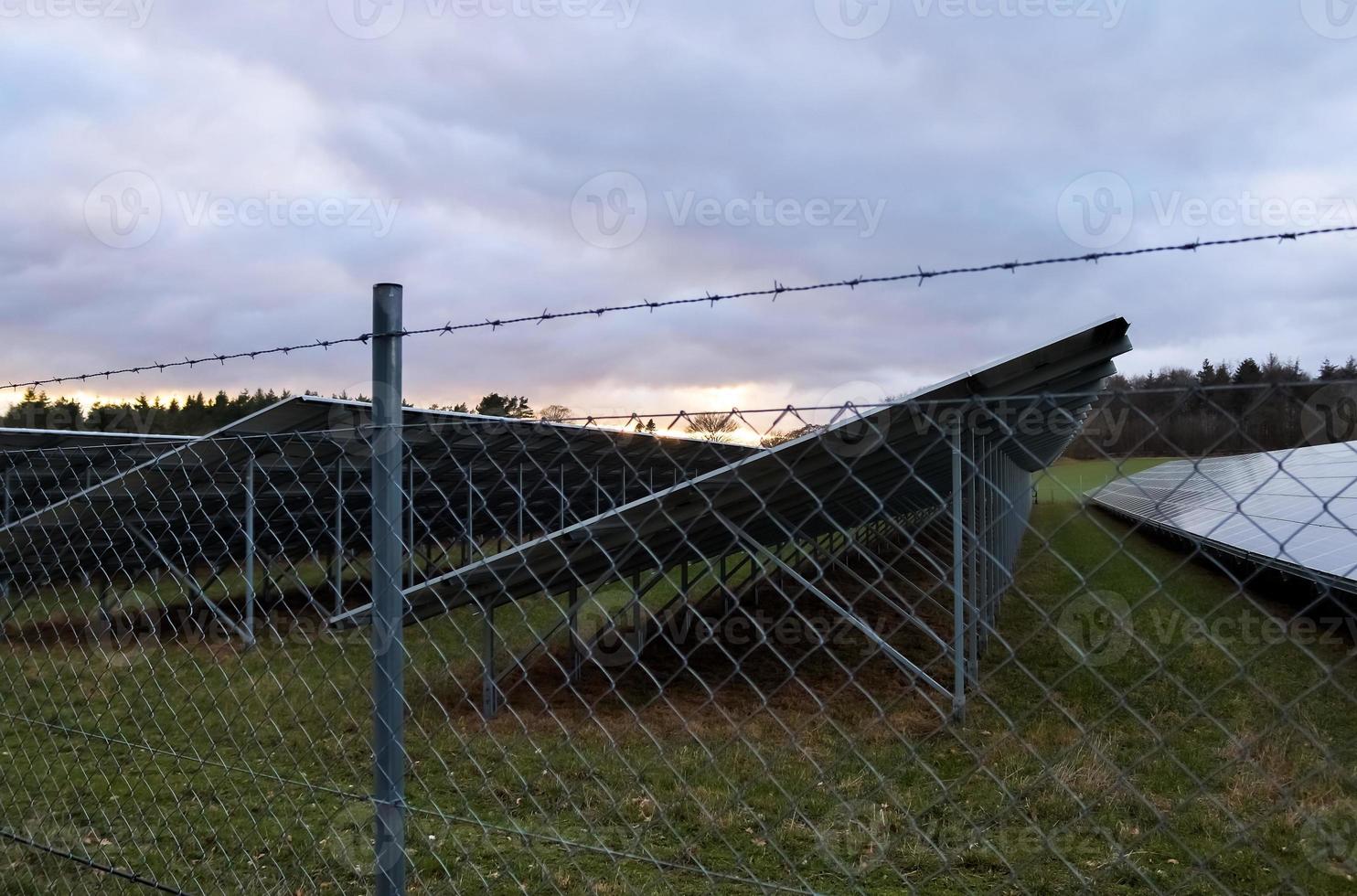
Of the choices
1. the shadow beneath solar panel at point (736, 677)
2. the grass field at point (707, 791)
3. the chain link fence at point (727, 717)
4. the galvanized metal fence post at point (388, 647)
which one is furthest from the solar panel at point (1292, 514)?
the galvanized metal fence post at point (388, 647)

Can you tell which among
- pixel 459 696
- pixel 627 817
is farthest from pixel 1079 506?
pixel 459 696

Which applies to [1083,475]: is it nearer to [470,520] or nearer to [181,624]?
[470,520]

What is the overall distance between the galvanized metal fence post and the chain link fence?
21mm

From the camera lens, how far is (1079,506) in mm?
1417

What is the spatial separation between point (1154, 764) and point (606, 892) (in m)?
3.18

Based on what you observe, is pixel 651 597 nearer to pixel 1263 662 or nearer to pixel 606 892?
pixel 1263 662

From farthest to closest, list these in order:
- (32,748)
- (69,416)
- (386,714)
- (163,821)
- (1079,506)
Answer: (69,416) → (32,748) → (163,821) → (386,714) → (1079,506)

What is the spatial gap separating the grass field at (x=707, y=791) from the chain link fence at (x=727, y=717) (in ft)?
0.10

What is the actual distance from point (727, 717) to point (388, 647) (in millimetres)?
704

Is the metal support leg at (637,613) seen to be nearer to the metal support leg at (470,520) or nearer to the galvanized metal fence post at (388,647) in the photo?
the metal support leg at (470,520)

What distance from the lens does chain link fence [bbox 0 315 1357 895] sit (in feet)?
5.83

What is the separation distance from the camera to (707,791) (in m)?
4.65

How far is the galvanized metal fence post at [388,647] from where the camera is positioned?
1866 millimetres

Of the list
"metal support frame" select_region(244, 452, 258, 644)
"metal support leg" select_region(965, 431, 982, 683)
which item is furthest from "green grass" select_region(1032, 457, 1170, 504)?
"metal support frame" select_region(244, 452, 258, 644)
